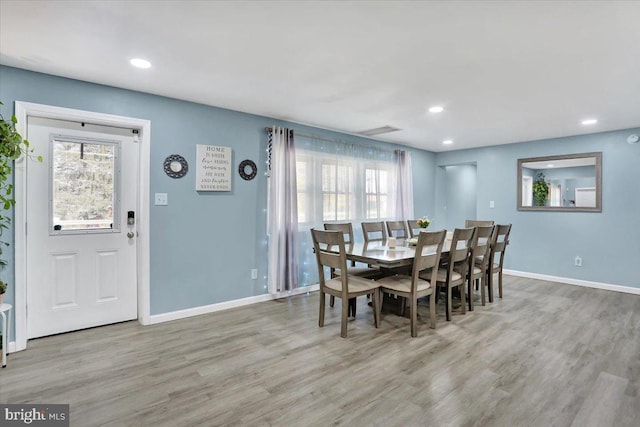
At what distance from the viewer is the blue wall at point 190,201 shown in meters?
Answer: 2.91

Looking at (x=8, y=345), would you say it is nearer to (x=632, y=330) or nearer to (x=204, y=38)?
(x=204, y=38)

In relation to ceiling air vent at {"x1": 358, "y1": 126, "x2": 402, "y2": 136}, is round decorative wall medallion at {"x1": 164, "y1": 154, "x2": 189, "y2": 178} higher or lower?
lower

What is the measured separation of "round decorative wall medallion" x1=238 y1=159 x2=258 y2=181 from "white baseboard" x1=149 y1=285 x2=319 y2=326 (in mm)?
1493

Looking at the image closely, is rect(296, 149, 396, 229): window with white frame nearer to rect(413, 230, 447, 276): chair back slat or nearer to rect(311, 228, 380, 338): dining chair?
rect(311, 228, 380, 338): dining chair

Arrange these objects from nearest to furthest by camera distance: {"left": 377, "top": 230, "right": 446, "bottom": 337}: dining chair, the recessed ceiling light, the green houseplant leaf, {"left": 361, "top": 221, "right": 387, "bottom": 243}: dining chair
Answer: the green houseplant leaf → the recessed ceiling light → {"left": 377, "top": 230, "right": 446, "bottom": 337}: dining chair → {"left": 361, "top": 221, "right": 387, "bottom": 243}: dining chair

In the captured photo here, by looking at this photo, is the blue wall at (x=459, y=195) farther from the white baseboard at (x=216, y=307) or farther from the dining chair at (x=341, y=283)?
the dining chair at (x=341, y=283)

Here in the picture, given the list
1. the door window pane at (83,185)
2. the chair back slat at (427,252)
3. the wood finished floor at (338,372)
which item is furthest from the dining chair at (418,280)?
the door window pane at (83,185)

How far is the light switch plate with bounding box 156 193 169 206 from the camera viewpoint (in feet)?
10.9

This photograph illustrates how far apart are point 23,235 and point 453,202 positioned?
7.24m

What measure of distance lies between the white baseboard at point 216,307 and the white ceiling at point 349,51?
7.47ft

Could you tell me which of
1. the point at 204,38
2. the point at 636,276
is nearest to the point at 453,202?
the point at 636,276

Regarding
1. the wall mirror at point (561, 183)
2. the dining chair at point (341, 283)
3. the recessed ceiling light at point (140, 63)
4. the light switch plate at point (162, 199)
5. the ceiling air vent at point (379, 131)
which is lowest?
the dining chair at point (341, 283)

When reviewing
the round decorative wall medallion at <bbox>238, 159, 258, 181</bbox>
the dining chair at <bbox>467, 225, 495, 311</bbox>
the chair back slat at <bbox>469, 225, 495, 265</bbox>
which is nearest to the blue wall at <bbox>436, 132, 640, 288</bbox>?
the dining chair at <bbox>467, 225, 495, 311</bbox>

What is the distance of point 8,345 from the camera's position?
262cm
